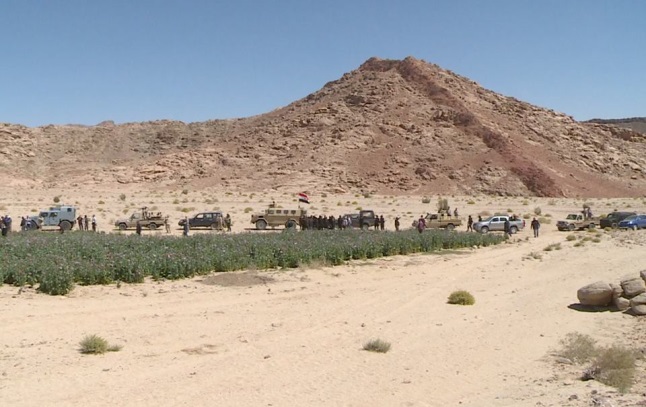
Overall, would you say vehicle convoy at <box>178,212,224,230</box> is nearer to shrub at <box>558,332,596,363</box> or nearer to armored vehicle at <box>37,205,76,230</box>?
armored vehicle at <box>37,205,76,230</box>

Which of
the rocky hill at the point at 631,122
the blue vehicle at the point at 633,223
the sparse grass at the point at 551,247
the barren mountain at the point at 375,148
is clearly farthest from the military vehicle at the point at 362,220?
the rocky hill at the point at 631,122

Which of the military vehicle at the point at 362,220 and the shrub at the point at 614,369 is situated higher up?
the military vehicle at the point at 362,220

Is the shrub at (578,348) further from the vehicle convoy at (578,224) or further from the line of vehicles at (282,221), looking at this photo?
the vehicle convoy at (578,224)

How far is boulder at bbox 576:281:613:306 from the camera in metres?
16.8

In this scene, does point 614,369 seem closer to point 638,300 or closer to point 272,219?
point 638,300

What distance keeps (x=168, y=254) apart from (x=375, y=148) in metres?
69.9

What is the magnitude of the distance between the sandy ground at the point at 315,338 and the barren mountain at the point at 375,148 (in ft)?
188

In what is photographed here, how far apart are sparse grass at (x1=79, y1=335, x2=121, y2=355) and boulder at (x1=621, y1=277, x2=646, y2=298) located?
13102mm

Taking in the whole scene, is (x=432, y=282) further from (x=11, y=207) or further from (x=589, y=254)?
(x=11, y=207)

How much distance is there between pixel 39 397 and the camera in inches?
A: 372

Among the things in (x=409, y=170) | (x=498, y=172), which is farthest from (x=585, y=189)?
(x=409, y=170)

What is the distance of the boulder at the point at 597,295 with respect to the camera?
1675cm

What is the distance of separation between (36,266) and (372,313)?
10467mm

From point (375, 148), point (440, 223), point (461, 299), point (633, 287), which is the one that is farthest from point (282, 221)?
point (375, 148)
